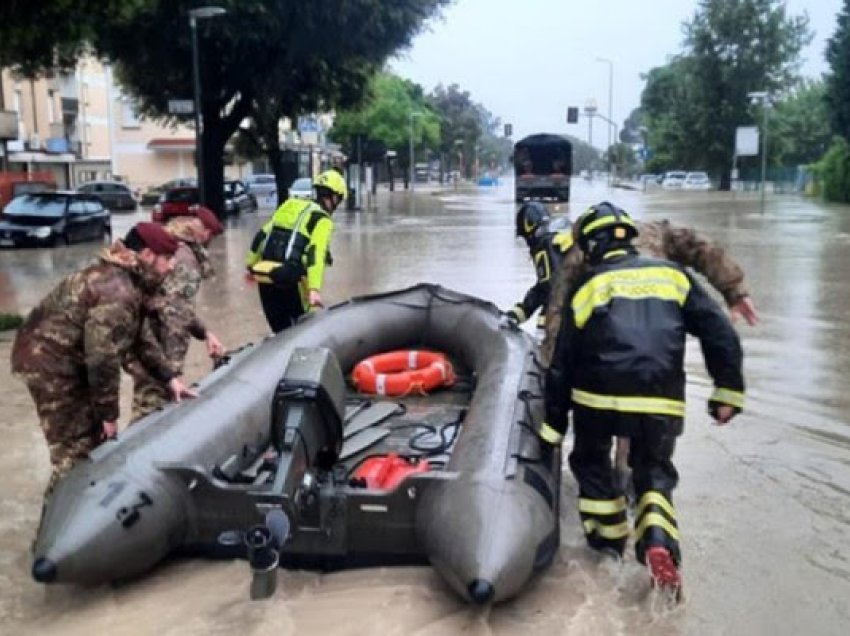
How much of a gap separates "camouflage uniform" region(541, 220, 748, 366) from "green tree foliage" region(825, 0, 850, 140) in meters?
36.7

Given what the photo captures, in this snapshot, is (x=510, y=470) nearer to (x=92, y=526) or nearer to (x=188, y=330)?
(x=92, y=526)

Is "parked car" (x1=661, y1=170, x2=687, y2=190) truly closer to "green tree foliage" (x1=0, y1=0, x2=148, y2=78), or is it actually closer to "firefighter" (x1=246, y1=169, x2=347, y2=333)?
"green tree foliage" (x1=0, y1=0, x2=148, y2=78)

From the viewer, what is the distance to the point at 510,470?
4.46 m

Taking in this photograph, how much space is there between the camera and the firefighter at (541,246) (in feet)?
21.9

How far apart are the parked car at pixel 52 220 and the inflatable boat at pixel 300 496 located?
1919 cm

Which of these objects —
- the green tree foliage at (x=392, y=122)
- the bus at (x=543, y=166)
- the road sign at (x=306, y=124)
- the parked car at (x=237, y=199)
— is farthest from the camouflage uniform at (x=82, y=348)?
the green tree foliage at (x=392, y=122)

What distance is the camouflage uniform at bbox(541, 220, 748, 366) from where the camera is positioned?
18.1 ft

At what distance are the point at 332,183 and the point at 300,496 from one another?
11.8 feet

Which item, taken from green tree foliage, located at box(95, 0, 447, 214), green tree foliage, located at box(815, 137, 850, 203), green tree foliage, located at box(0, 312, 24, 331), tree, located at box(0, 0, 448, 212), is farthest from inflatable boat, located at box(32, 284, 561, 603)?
green tree foliage, located at box(815, 137, 850, 203)

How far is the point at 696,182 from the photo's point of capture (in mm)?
68312

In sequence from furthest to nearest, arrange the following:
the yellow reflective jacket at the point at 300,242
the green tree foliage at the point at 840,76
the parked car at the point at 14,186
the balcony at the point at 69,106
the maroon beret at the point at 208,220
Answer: the balcony at the point at 69,106, the green tree foliage at the point at 840,76, the parked car at the point at 14,186, the yellow reflective jacket at the point at 300,242, the maroon beret at the point at 208,220

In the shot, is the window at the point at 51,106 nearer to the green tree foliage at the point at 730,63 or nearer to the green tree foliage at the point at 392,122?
the green tree foliage at the point at 392,122

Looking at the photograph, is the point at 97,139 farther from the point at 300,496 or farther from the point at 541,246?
the point at 300,496

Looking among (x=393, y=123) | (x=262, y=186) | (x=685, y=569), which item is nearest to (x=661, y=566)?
(x=685, y=569)
